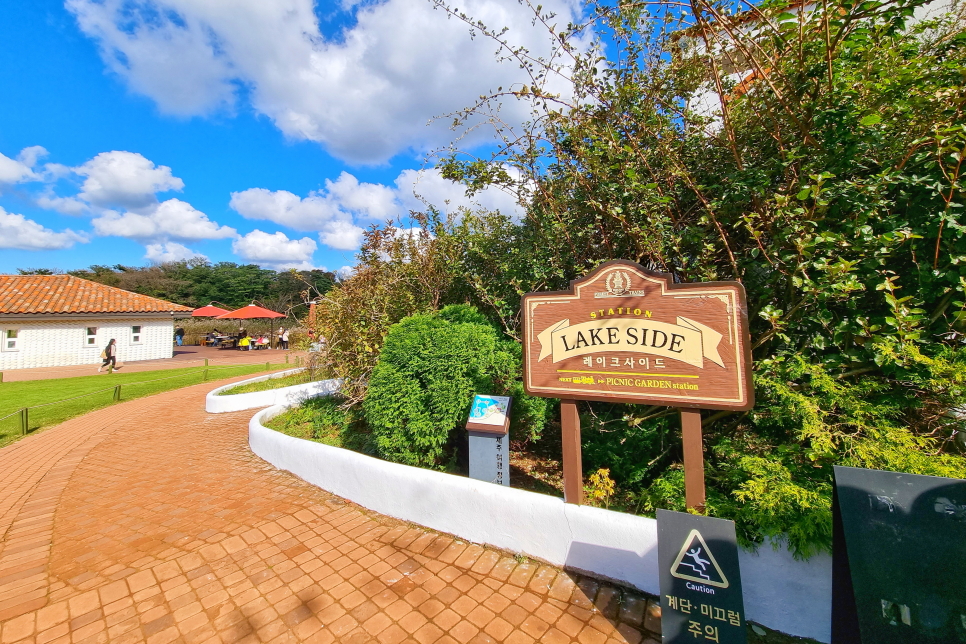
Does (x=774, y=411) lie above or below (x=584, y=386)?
below

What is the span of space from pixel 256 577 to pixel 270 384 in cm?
850

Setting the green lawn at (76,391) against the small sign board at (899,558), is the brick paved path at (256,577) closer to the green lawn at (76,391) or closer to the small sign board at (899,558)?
the small sign board at (899,558)

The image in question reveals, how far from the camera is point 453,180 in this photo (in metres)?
4.73

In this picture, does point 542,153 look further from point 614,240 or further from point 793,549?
point 793,549

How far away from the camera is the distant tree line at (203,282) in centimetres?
4373

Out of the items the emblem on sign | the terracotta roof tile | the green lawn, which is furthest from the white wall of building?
the emblem on sign

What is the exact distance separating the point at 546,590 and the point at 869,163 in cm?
404

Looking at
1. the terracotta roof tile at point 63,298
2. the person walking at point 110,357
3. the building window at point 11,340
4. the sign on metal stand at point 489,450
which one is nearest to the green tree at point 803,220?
the sign on metal stand at point 489,450

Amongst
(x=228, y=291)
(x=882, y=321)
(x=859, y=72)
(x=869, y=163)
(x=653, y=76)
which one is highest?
(x=228, y=291)

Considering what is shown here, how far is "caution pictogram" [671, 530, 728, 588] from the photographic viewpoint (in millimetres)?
2121

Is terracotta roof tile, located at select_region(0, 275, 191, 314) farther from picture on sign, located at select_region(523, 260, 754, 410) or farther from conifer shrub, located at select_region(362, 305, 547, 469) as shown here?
picture on sign, located at select_region(523, 260, 754, 410)

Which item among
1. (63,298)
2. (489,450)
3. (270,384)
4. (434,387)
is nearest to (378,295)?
(434,387)

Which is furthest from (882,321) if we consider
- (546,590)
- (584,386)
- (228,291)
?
(228,291)

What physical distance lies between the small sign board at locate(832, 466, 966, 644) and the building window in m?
26.2
